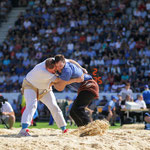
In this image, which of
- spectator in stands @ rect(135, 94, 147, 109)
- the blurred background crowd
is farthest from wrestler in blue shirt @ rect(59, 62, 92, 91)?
the blurred background crowd

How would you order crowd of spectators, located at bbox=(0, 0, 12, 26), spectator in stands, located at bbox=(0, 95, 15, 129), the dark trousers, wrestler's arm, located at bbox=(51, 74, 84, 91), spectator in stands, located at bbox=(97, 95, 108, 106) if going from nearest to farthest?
wrestler's arm, located at bbox=(51, 74, 84, 91), the dark trousers, spectator in stands, located at bbox=(0, 95, 15, 129), spectator in stands, located at bbox=(97, 95, 108, 106), crowd of spectators, located at bbox=(0, 0, 12, 26)

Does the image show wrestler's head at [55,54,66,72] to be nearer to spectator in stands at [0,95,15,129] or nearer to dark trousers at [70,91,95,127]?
dark trousers at [70,91,95,127]

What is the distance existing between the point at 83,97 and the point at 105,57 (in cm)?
1277

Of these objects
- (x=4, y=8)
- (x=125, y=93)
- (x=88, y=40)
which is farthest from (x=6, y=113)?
(x=4, y=8)

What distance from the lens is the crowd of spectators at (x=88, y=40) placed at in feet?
65.0

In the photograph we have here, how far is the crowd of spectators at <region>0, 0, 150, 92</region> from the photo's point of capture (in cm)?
1980

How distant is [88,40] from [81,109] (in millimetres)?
14858

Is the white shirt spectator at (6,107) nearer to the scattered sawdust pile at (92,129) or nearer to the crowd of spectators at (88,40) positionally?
the scattered sawdust pile at (92,129)

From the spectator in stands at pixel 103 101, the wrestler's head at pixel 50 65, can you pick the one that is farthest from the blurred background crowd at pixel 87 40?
the wrestler's head at pixel 50 65

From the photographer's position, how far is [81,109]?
8.05 meters

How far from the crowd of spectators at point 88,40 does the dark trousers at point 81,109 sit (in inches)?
427

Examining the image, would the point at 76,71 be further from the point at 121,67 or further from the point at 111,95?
the point at 121,67

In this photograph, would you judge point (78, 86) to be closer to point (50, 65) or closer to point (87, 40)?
point (50, 65)

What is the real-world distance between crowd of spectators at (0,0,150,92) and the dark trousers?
1083cm
